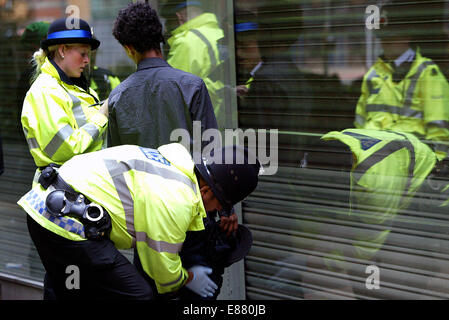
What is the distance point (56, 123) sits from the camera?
3703 mm

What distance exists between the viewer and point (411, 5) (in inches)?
143

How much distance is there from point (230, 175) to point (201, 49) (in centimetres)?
176

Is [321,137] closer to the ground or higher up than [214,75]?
closer to the ground

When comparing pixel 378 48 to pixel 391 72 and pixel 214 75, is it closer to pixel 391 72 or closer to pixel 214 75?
pixel 391 72

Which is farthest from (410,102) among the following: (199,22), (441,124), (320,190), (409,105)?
(199,22)

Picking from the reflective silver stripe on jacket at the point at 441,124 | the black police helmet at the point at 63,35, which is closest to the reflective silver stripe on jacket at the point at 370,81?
the reflective silver stripe on jacket at the point at 441,124

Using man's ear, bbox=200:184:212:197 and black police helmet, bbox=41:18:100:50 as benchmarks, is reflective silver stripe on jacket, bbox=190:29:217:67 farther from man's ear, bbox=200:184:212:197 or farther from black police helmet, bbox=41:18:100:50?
man's ear, bbox=200:184:212:197

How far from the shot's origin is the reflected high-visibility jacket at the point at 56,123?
3.71 metres

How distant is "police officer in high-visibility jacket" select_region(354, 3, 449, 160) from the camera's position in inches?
142

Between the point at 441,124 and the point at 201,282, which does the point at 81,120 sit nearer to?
the point at 201,282

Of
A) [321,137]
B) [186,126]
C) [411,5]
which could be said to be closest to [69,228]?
[186,126]

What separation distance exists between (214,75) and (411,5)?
57.4 inches

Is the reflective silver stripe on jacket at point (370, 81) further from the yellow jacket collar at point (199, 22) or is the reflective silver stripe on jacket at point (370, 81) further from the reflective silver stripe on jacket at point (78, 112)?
the reflective silver stripe on jacket at point (78, 112)

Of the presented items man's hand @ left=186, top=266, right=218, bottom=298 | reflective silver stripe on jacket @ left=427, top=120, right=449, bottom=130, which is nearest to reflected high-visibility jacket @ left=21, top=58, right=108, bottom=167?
man's hand @ left=186, top=266, right=218, bottom=298
